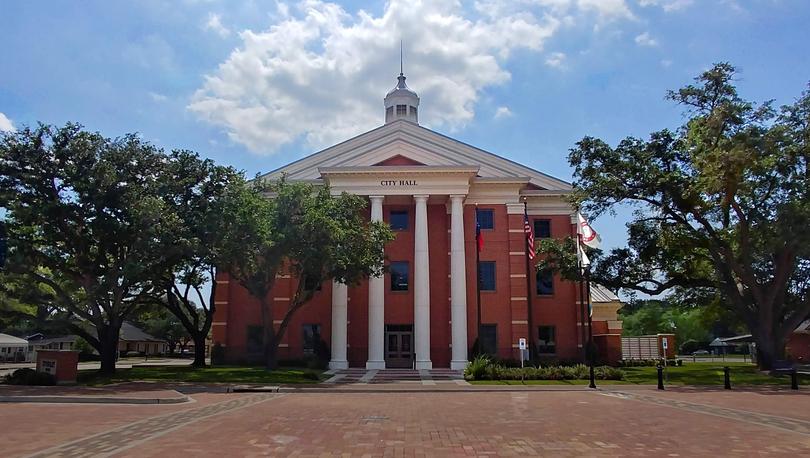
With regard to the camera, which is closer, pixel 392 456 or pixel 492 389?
pixel 392 456

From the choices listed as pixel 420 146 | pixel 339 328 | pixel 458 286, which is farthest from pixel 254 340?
pixel 420 146

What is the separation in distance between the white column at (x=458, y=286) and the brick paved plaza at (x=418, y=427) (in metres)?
19.0

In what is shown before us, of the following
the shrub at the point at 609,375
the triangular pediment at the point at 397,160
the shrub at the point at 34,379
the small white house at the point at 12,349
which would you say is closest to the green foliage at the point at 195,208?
the shrub at the point at 34,379

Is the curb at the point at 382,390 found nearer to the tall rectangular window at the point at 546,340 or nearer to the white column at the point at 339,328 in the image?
the white column at the point at 339,328

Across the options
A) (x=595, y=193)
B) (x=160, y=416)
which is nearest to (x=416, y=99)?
(x=595, y=193)

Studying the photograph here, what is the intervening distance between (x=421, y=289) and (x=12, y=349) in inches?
1876

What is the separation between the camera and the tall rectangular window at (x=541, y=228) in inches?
1834

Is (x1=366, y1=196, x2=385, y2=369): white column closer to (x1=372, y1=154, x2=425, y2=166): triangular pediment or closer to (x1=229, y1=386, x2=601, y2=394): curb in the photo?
(x1=372, y1=154, x2=425, y2=166): triangular pediment

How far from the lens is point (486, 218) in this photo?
44938 mm

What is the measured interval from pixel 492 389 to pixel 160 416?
44.1 feet

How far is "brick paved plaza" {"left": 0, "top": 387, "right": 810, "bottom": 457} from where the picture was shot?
10.9 metres

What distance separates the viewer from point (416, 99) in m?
52.9

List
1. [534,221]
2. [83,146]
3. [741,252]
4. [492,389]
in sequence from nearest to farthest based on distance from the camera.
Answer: [492,389], [83,146], [741,252], [534,221]

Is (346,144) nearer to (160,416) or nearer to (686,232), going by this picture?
(686,232)
